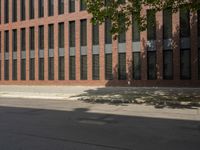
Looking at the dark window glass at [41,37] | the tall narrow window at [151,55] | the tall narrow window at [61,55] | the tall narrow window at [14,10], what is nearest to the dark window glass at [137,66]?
the tall narrow window at [151,55]

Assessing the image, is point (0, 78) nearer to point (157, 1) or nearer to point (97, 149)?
point (157, 1)

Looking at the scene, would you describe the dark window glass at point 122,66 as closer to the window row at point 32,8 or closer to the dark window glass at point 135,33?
the dark window glass at point 135,33

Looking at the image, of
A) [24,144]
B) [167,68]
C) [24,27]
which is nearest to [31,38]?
[24,27]

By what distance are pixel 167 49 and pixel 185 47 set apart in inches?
65.7

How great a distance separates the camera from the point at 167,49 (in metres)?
31.7

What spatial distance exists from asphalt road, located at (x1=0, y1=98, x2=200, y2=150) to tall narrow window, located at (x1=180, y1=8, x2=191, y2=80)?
17927 mm

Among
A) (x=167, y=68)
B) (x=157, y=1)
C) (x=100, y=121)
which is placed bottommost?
(x=100, y=121)

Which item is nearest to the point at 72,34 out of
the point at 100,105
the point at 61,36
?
the point at 61,36

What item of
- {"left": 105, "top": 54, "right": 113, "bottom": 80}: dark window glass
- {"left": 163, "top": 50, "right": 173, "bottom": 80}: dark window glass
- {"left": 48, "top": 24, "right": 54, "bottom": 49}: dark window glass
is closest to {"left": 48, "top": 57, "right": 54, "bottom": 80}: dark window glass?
{"left": 48, "top": 24, "right": 54, "bottom": 49}: dark window glass

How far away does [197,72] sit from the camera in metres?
30.0

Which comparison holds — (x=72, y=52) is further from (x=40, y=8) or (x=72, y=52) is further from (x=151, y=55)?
(x=151, y=55)

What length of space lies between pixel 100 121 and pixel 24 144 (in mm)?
4629

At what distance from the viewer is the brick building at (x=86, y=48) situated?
31016mm

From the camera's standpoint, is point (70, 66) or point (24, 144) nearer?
point (24, 144)
